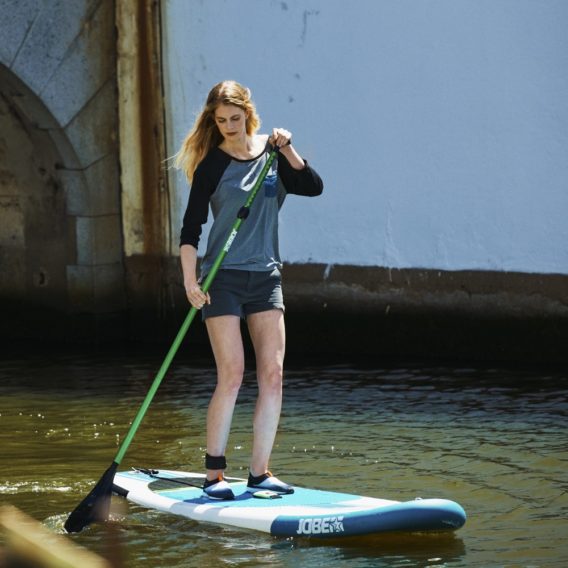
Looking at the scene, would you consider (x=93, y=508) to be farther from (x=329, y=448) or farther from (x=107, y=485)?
(x=329, y=448)

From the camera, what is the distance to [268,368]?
5438 mm

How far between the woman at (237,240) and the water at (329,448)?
523 mm

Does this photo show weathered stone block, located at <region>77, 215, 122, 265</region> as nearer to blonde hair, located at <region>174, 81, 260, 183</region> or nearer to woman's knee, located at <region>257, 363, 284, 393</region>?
blonde hair, located at <region>174, 81, 260, 183</region>

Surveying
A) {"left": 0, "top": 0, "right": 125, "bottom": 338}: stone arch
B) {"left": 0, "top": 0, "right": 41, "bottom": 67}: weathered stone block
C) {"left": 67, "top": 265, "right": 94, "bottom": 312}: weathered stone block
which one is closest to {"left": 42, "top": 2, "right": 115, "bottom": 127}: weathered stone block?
{"left": 0, "top": 0, "right": 125, "bottom": 338}: stone arch

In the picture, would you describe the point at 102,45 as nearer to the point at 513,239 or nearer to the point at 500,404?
the point at 513,239

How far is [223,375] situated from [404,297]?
4.49 meters

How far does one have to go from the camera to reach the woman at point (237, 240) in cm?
538

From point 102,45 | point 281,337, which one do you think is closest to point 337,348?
point 102,45

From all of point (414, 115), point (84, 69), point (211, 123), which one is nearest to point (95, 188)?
point (84, 69)

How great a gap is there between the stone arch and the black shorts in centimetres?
558

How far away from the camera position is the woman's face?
531 cm

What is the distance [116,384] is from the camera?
927 centimetres

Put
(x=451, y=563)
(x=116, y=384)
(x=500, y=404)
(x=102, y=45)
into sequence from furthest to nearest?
1. (x=102, y=45)
2. (x=116, y=384)
3. (x=500, y=404)
4. (x=451, y=563)

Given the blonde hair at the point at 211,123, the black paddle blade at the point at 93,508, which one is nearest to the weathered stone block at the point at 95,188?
the blonde hair at the point at 211,123
